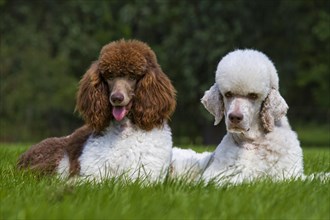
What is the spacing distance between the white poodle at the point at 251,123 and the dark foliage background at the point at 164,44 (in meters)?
18.1

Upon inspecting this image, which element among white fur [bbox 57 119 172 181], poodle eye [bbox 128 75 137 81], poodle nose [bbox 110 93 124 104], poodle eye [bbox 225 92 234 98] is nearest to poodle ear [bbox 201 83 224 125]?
poodle eye [bbox 225 92 234 98]

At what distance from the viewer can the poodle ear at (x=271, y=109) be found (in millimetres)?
6637

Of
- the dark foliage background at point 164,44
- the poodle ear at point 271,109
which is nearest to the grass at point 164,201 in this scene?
the poodle ear at point 271,109

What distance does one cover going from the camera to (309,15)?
27.7 metres

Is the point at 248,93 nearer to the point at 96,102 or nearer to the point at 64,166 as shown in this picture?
the point at 96,102

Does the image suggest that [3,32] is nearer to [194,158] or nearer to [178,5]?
[178,5]

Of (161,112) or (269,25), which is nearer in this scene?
(161,112)

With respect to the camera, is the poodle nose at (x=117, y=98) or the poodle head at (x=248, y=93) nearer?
the poodle head at (x=248, y=93)

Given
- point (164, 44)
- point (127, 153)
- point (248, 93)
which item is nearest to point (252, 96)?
point (248, 93)

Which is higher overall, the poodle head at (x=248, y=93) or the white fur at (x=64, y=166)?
the poodle head at (x=248, y=93)

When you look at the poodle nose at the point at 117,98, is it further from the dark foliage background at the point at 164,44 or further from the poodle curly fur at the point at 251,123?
the dark foliage background at the point at 164,44

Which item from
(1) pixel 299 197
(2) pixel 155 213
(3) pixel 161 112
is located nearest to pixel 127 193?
(2) pixel 155 213

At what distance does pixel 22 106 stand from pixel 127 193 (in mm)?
25711

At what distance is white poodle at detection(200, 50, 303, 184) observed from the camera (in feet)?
21.1
